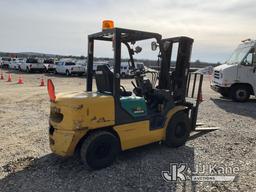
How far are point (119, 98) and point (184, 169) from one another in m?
1.77

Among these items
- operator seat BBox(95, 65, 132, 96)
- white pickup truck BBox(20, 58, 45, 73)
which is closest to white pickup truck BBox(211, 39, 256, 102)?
operator seat BBox(95, 65, 132, 96)

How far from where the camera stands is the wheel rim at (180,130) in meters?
6.19

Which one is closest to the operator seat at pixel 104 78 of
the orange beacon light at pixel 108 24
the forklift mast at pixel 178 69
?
the orange beacon light at pixel 108 24

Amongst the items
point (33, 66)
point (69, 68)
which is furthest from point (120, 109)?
point (33, 66)

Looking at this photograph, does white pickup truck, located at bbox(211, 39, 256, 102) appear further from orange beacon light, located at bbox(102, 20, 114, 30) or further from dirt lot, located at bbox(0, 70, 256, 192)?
orange beacon light, located at bbox(102, 20, 114, 30)

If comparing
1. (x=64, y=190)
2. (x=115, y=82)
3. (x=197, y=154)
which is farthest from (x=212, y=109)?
(x=64, y=190)

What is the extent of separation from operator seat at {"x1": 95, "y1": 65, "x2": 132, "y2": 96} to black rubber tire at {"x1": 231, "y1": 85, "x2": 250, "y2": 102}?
29.0ft

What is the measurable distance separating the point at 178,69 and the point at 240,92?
298 inches

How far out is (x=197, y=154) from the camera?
5895mm

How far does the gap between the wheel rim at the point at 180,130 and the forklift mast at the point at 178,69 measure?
0.56 m

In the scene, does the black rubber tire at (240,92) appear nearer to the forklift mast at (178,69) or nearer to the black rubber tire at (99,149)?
the forklift mast at (178,69)

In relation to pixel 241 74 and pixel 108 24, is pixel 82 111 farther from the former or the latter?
pixel 241 74

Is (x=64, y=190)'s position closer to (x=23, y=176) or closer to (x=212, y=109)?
(x=23, y=176)

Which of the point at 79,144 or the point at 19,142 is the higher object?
the point at 79,144
